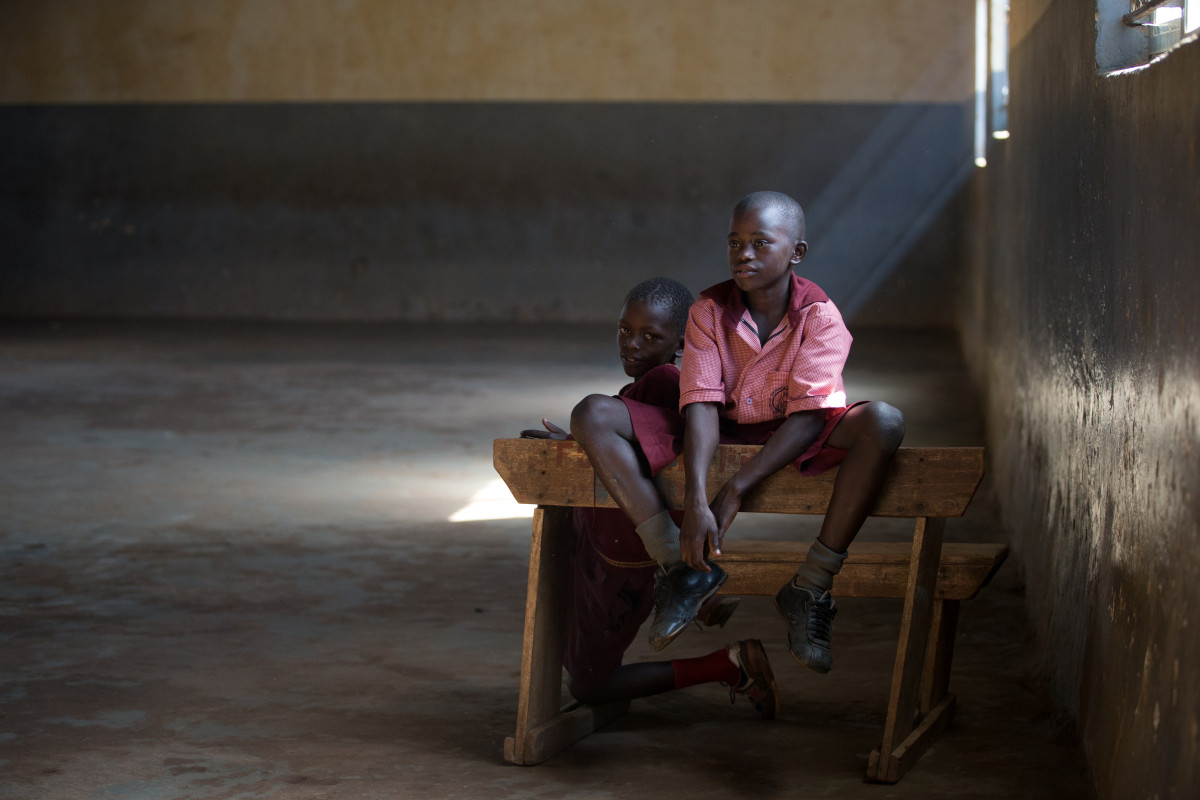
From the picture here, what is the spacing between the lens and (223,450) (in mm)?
7227

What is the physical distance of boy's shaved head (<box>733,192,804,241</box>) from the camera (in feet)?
9.73

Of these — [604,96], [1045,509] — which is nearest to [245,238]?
[604,96]

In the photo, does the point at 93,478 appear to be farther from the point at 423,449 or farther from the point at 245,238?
the point at 245,238

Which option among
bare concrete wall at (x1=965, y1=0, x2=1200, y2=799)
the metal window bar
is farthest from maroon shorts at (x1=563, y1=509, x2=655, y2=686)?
the metal window bar

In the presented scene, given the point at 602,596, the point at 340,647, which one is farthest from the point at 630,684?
the point at 340,647

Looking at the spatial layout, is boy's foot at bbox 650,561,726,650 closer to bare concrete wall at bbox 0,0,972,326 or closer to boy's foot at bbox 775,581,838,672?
boy's foot at bbox 775,581,838,672

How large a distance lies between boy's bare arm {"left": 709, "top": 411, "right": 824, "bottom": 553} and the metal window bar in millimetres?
1137

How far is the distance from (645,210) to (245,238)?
15.4 ft

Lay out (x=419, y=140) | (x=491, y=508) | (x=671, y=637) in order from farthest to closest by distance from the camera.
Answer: (x=419, y=140) → (x=491, y=508) → (x=671, y=637)

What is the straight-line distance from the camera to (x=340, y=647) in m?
3.93

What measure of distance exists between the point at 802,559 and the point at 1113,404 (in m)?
0.83

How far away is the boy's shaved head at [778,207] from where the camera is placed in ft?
9.73

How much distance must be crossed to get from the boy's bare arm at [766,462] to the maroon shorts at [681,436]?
0.03 m

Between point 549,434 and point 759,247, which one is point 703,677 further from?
point 759,247
